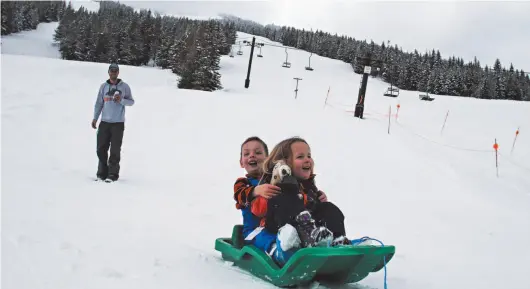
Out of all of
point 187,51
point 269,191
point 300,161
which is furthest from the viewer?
point 187,51

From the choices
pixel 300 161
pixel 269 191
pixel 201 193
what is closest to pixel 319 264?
pixel 269 191

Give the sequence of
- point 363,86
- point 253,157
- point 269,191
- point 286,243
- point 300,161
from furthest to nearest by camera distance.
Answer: point 363,86 < point 253,157 < point 300,161 < point 269,191 < point 286,243

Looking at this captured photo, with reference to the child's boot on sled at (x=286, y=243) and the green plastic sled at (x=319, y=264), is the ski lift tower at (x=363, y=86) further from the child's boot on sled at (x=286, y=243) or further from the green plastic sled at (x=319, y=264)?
the child's boot on sled at (x=286, y=243)

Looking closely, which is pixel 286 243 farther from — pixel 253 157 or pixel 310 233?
pixel 253 157

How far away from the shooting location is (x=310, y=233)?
9.46 ft

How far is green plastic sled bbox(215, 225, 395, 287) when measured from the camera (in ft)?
8.59

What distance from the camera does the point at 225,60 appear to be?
6178 centimetres

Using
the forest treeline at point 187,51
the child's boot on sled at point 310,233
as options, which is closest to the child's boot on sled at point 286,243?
the child's boot on sled at point 310,233

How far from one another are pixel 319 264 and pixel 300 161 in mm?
885

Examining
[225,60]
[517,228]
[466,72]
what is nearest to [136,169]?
[517,228]

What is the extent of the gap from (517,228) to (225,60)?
5759 cm

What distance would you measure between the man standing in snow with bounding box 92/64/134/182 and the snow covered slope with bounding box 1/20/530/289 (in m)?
0.35

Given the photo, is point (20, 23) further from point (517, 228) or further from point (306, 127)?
point (517, 228)

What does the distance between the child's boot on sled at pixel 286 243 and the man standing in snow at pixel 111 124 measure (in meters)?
4.71
